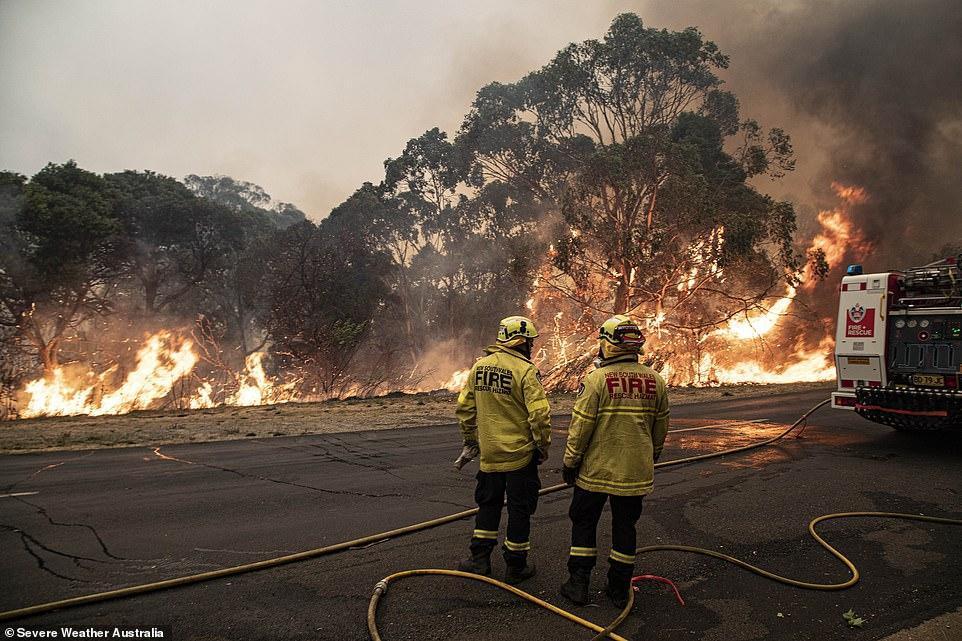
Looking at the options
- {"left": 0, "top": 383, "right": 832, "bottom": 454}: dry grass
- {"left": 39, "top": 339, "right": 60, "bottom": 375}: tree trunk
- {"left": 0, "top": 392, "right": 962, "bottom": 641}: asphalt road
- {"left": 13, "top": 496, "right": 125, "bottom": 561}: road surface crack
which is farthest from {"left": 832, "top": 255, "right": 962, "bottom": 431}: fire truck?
{"left": 39, "top": 339, "right": 60, "bottom": 375}: tree trunk

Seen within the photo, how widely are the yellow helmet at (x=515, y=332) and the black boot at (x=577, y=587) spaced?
1656 mm

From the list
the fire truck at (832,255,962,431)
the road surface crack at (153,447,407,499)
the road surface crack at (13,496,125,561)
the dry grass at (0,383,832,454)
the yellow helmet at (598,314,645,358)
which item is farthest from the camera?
the dry grass at (0,383,832,454)

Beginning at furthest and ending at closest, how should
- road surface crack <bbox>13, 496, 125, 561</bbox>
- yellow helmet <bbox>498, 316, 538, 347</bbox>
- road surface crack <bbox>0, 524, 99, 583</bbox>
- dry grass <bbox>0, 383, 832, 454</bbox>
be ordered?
1. dry grass <bbox>0, 383, 832, 454</bbox>
2. road surface crack <bbox>13, 496, 125, 561</bbox>
3. yellow helmet <bbox>498, 316, 538, 347</bbox>
4. road surface crack <bbox>0, 524, 99, 583</bbox>

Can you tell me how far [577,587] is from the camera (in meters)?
3.83

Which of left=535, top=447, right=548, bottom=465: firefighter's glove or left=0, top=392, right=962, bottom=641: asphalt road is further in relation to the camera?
left=535, top=447, right=548, bottom=465: firefighter's glove

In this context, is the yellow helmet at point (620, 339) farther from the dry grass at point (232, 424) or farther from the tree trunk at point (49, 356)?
the tree trunk at point (49, 356)

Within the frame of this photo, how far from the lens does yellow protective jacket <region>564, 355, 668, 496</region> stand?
3.84 m

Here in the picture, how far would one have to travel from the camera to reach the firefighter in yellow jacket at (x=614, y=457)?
3.84 meters

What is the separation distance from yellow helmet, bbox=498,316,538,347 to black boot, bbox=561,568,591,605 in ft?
5.43

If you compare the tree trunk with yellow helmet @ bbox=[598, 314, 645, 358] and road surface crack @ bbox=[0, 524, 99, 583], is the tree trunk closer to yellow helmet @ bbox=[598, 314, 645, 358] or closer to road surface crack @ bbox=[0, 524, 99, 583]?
road surface crack @ bbox=[0, 524, 99, 583]

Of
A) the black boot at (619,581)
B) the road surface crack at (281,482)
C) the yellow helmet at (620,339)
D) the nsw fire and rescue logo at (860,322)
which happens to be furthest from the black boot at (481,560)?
the nsw fire and rescue logo at (860,322)

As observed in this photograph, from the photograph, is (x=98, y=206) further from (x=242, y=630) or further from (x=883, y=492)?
(x=883, y=492)

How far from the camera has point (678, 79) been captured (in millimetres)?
26047

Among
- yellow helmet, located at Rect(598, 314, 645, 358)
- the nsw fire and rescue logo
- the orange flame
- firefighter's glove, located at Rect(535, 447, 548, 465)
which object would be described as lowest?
the orange flame
